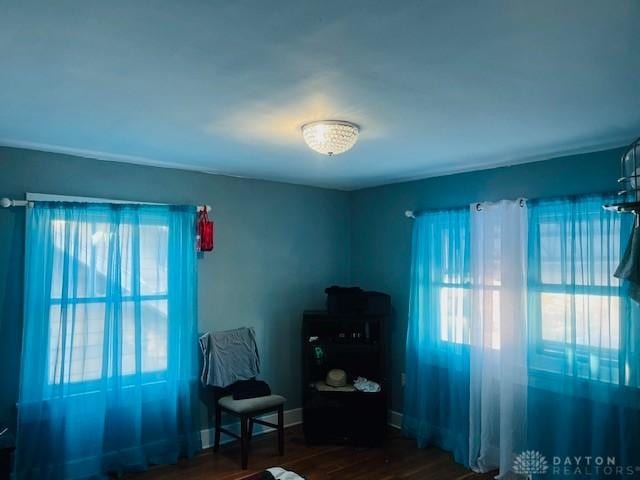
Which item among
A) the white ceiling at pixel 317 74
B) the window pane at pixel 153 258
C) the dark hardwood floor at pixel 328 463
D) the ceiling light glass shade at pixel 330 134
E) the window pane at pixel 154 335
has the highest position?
the white ceiling at pixel 317 74

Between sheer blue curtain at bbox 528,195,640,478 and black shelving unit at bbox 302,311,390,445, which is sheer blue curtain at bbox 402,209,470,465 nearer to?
black shelving unit at bbox 302,311,390,445

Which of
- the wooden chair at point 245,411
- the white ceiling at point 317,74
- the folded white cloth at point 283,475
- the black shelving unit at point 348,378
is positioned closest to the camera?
the white ceiling at point 317,74

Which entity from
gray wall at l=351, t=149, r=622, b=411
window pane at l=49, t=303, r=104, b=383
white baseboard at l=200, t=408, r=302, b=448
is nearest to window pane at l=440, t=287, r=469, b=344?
gray wall at l=351, t=149, r=622, b=411

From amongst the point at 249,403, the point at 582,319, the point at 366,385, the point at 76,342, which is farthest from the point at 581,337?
the point at 76,342

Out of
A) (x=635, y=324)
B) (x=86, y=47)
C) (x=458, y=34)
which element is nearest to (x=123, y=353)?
(x=86, y=47)

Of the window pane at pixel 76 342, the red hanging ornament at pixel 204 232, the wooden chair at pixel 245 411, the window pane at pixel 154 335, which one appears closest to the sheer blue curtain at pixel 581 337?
the wooden chair at pixel 245 411

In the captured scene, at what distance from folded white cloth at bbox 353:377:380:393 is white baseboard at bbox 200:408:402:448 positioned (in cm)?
58

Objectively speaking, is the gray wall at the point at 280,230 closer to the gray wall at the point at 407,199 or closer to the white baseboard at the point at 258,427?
the gray wall at the point at 407,199

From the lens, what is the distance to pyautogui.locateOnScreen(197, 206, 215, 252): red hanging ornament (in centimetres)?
395

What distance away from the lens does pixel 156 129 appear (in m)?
2.81

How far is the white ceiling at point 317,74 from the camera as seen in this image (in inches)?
58.5

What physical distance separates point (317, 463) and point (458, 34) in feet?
10.6

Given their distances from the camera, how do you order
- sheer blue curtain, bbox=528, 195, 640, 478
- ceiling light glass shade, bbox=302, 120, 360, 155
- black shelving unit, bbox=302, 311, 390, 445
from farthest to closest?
black shelving unit, bbox=302, 311, 390, 445
sheer blue curtain, bbox=528, 195, 640, 478
ceiling light glass shade, bbox=302, 120, 360, 155

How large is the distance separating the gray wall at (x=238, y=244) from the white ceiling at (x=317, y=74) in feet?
1.14
